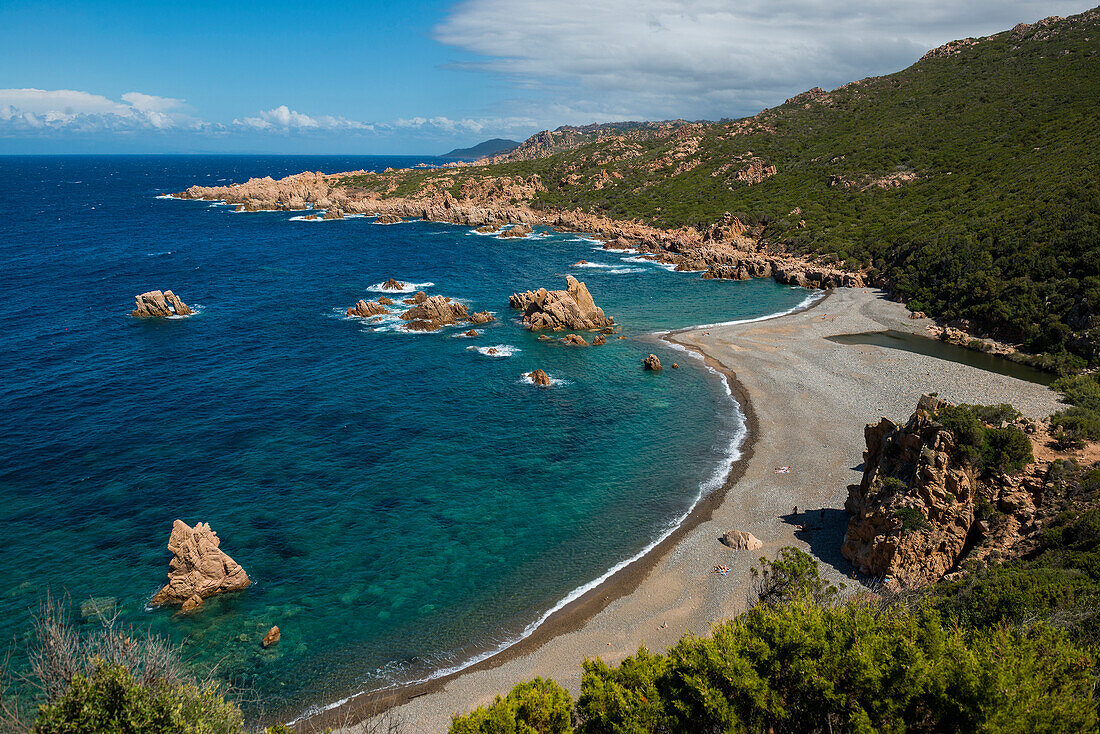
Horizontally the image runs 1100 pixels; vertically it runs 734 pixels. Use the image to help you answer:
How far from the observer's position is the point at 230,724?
16422 millimetres

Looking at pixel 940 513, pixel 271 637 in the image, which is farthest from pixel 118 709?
pixel 940 513

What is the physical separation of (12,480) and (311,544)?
22224mm

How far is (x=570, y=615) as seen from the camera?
2983cm

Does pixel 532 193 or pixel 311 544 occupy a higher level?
pixel 532 193

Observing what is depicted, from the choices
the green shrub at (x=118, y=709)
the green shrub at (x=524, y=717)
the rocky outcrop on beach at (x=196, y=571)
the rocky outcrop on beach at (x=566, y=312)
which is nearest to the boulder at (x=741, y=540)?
the green shrub at (x=524, y=717)

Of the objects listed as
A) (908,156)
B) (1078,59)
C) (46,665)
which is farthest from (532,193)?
(46,665)

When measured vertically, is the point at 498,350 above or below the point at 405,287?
below

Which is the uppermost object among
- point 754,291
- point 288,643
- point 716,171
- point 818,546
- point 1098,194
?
point 716,171

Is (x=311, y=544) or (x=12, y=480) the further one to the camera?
(x=12, y=480)

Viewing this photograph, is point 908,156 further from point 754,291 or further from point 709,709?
point 709,709

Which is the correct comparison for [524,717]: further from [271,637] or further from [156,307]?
[156,307]

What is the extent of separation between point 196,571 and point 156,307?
5832 centimetres

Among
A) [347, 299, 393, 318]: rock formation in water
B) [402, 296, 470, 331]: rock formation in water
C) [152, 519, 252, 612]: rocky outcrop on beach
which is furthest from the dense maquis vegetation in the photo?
[347, 299, 393, 318]: rock formation in water

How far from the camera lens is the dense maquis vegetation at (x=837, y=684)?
50.1 ft
